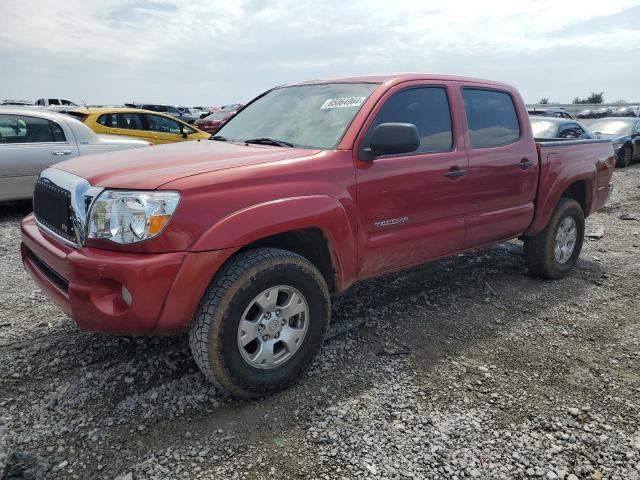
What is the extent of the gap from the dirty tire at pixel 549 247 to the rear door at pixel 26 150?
6.11 metres

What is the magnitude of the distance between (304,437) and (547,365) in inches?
69.1

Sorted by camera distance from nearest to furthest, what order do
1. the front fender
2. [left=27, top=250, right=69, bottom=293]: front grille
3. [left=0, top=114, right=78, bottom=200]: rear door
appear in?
the front fender < [left=27, top=250, right=69, bottom=293]: front grille < [left=0, top=114, right=78, bottom=200]: rear door

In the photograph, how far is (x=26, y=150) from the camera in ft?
22.0

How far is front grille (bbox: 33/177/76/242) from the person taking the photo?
2701mm

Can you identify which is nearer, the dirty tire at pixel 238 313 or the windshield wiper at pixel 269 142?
the dirty tire at pixel 238 313

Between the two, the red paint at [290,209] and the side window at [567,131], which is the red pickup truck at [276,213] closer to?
the red paint at [290,209]

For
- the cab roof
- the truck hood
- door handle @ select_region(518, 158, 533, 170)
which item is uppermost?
the cab roof

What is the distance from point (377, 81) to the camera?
3537mm

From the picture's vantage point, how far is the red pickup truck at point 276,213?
2.44 m

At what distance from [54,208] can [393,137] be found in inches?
79.3

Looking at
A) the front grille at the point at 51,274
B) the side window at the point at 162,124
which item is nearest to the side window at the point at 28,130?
the side window at the point at 162,124

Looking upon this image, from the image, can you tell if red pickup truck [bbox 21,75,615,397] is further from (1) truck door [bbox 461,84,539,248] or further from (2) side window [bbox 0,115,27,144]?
(2) side window [bbox 0,115,27,144]

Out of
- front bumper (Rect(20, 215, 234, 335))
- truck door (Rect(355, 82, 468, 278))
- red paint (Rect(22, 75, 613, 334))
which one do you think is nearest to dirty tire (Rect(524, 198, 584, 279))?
red paint (Rect(22, 75, 613, 334))

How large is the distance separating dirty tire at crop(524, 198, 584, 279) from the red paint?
34 centimetres
